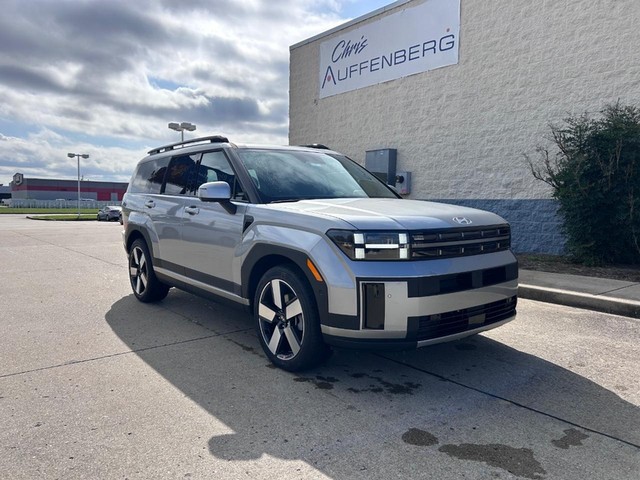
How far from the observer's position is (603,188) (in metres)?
8.75

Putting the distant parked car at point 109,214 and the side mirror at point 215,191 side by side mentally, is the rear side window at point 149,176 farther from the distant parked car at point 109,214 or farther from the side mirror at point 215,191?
the distant parked car at point 109,214

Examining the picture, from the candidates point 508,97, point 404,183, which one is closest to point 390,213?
point 508,97

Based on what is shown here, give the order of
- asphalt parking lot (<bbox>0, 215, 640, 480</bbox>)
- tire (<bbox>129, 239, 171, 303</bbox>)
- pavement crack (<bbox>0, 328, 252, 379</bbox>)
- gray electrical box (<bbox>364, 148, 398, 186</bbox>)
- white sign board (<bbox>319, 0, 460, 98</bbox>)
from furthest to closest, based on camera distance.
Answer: gray electrical box (<bbox>364, 148, 398, 186</bbox>) → white sign board (<bbox>319, 0, 460, 98</bbox>) → tire (<bbox>129, 239, 171, 303</bbox>) → pavement crack (<bbox>0, 328, 252, 379</bbox>) → asphalt parking lot (<bbox>0, 215, 640, 480</bbox>)

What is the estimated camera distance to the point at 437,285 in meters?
3.51

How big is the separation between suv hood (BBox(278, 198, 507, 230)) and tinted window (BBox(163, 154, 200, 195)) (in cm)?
171

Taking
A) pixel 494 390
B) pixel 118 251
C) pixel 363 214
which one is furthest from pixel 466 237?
pixel 118 251

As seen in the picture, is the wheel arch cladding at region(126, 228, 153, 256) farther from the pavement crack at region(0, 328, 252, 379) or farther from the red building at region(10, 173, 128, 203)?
the red building at region(10, 173, 128, 203)

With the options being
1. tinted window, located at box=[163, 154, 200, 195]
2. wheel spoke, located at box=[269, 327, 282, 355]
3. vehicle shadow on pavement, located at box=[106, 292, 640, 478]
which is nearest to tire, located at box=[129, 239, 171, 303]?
tinted window, located at box=[163, 154, 200, 195]

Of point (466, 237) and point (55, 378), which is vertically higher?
point (466, 237)

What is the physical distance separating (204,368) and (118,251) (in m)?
Answer: 9.65

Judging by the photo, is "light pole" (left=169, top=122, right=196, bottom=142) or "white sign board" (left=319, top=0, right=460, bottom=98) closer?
"white sign board" (left=319, top=0, right=460, bottom=98)

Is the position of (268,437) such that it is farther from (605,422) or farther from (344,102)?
(344,102)

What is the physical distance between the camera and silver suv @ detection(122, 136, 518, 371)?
3.49m

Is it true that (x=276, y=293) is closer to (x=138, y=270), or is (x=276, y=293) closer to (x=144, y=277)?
(x=144, y=277)
